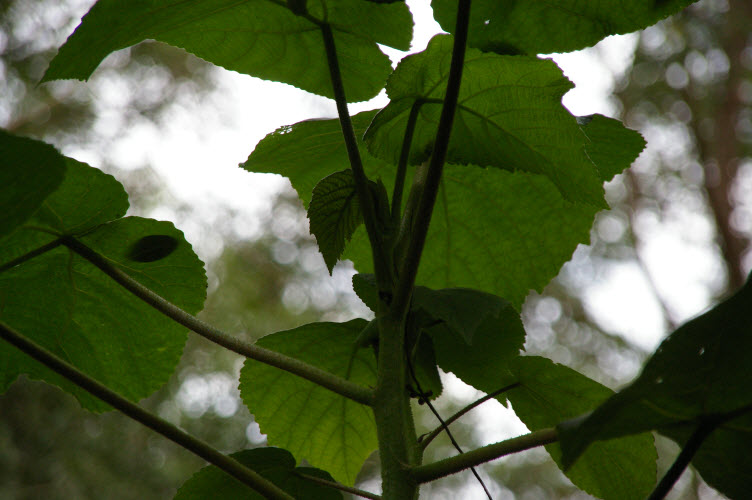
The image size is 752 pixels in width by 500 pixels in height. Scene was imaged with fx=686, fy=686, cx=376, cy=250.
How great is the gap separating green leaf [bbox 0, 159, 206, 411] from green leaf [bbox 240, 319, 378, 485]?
0.07 m

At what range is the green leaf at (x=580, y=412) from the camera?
0.51 meters

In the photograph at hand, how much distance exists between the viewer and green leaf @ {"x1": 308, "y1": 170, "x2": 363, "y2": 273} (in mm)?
446

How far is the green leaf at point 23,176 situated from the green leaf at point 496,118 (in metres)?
0.20

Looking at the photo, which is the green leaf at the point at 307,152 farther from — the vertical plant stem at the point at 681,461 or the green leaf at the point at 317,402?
the vertical plant stem at the point at 681,461

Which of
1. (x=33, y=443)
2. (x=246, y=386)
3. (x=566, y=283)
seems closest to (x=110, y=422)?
(x=33, y=443)

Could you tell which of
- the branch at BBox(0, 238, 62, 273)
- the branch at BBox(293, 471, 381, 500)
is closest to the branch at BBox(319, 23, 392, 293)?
the branch at BBox(293, 471, 381, 500)

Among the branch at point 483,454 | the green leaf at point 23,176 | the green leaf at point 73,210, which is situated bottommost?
the branch at point 483,454

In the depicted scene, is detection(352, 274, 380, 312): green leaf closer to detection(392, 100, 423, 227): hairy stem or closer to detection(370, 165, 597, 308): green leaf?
detection(392, 100, 423, 227): hairy stem

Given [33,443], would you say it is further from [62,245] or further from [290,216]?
[62,245]

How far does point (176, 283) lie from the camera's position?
0.54 metres

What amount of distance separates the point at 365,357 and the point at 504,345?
130mm

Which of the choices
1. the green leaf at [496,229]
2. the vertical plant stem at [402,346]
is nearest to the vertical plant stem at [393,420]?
the vertical plant stem at [402,346]

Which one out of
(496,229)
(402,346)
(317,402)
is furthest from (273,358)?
(496,229)

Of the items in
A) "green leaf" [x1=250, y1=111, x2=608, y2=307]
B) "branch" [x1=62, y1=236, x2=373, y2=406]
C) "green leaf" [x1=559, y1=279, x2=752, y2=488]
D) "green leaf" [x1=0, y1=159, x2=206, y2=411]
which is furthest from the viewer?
"green leaf" [x1=250, y1=111, x2=608, y2=307]
